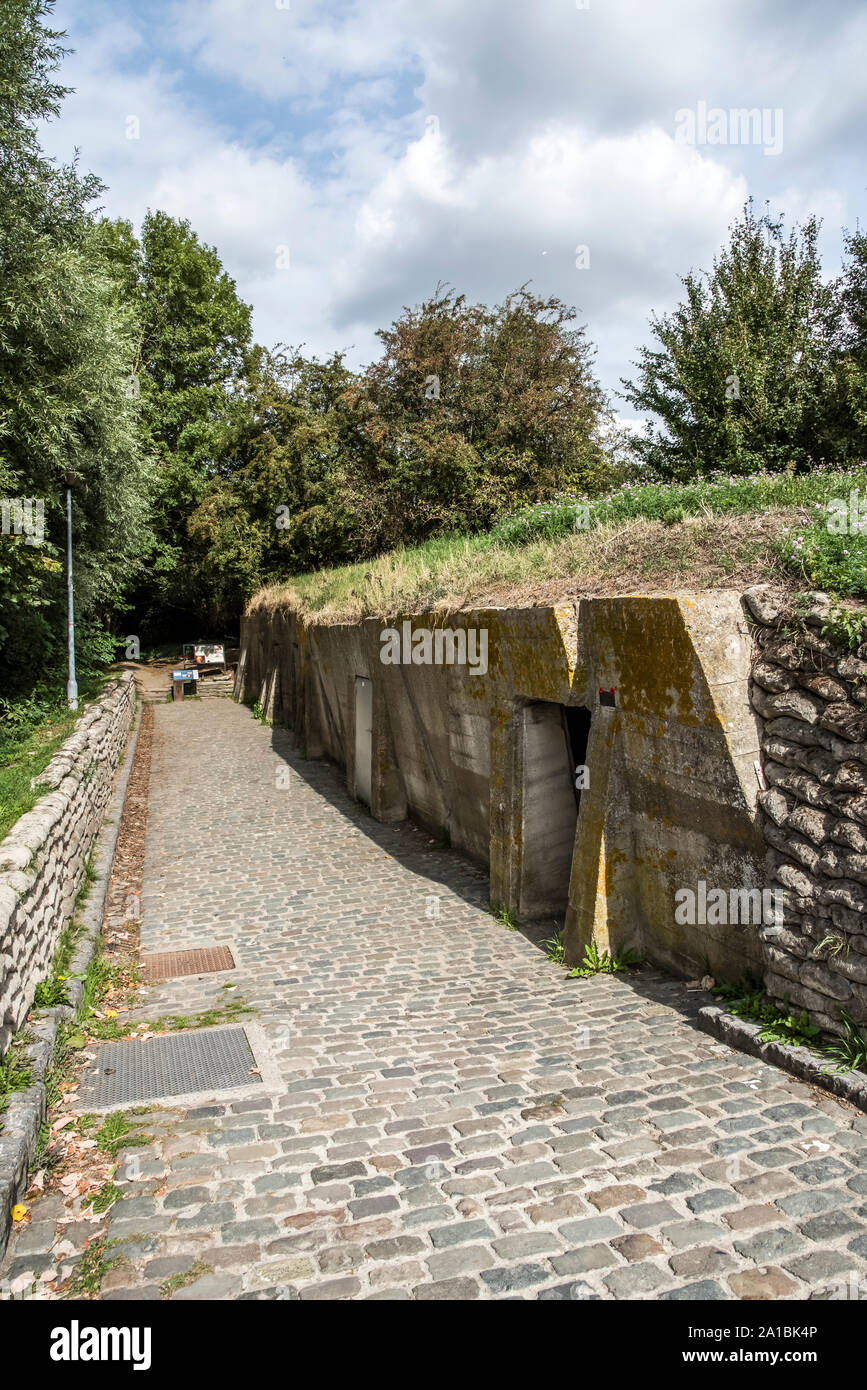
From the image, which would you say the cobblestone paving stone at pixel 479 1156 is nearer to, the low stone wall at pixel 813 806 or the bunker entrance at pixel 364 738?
the low stone wall at pixel 813 806

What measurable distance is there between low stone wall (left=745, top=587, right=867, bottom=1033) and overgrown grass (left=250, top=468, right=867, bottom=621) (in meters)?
0.49

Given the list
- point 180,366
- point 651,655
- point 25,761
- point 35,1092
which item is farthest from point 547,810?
point 180,366

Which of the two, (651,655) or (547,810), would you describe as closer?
(651,655)

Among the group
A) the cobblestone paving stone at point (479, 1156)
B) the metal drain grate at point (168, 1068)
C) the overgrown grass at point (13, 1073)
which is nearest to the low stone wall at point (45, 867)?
the overgrown grass at point (13, 1073)

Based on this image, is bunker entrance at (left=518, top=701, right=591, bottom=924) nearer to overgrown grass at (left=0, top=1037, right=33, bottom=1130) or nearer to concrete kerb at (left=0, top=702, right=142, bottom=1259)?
concrete kerb at (left=0, top=702, right=142, bottom=1259)

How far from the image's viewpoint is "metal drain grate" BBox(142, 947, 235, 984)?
7.63 m

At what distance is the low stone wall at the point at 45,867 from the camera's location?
17.0 feet

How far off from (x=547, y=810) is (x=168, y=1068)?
4240 mm

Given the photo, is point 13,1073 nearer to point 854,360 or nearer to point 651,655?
point 651,655

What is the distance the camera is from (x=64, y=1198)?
3.99 meters

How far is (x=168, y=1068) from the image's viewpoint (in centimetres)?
561

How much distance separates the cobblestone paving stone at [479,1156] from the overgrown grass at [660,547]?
3089 mm

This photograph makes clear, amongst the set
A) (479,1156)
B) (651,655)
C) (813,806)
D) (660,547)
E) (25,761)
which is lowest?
(479,1156)
